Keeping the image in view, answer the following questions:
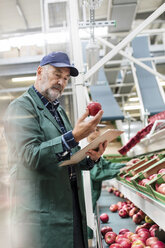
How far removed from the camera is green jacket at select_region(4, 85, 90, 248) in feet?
3.48

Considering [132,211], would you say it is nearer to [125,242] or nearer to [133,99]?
[125,242]

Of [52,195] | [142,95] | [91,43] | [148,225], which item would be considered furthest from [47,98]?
[142,95]

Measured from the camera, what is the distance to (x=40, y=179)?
115 cm

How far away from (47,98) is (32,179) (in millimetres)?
459

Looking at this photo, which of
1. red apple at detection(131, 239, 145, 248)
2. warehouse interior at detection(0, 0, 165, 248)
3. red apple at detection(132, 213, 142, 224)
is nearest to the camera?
warehouse interior at detection(0, 0, 165, 248)

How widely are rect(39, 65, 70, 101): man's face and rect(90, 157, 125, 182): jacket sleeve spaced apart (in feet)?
5.66

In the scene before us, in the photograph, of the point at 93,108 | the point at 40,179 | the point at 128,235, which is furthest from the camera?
the point at 128,235

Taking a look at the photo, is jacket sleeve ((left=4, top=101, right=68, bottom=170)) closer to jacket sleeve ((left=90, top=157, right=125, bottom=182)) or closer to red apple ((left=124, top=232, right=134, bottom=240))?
red apple ((left=124, top=232, right=134, bottom=240))

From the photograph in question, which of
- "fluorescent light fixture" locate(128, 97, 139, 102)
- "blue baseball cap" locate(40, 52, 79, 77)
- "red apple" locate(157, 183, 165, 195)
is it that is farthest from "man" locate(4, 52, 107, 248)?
"fluorescent light fixture" locate(128, 97, 139, 102)

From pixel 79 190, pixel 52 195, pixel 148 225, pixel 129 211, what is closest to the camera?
pixel 52 195

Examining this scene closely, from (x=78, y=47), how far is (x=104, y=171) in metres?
1.45

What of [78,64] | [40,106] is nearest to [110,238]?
[40,106]

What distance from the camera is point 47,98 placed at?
139 centimetres

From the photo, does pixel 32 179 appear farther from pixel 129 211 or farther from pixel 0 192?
pixel 129 211
